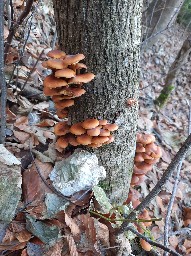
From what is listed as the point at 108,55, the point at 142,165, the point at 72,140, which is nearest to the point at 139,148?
the point at 142,165

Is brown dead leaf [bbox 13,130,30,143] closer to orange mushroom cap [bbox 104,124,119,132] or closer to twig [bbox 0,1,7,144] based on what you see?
twig [bbox 0,1,7,144]

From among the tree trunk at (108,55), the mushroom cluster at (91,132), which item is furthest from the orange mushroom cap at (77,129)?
the tree trunk at (108,55)

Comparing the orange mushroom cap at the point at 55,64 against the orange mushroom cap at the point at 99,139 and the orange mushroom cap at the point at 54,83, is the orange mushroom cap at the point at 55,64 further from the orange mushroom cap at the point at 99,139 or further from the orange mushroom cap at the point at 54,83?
the orange mushroom cap at the point at 99,139

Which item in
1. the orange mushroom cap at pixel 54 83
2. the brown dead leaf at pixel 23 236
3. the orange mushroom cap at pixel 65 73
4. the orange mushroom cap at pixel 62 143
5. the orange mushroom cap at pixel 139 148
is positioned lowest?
the brown dead leaf at pixel 23 236

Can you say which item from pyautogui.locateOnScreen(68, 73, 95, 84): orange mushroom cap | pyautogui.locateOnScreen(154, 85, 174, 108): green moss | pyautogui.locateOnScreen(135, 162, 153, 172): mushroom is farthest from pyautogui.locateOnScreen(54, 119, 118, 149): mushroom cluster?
pyautogui.locateOnScreen(154, 85, 174, 108): green moss

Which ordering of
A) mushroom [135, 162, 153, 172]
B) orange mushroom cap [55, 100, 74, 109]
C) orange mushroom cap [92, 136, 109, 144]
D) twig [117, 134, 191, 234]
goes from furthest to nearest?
mushroom [135, 162, 153, 172]
orange mushroom cap [92, 136, 109, 144]
orange mushroom cap [55, 100, 74, 109]
twig [117, 134, 191, 234]

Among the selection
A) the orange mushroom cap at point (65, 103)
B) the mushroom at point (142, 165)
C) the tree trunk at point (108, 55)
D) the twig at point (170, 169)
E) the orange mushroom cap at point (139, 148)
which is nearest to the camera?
the twig at point (170, 169)

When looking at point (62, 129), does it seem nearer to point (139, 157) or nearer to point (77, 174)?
point (77, 174)
